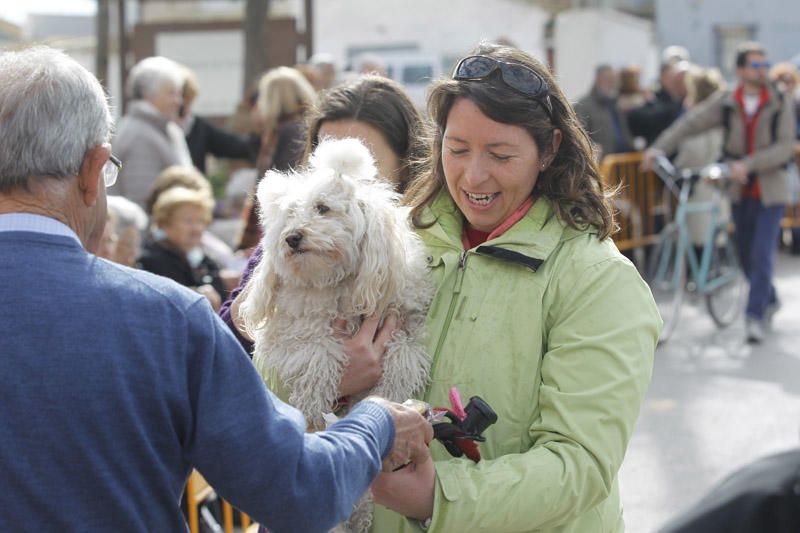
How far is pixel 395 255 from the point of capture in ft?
8.25

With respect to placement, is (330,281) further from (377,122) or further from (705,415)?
(705,415)

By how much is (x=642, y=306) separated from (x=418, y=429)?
54cm

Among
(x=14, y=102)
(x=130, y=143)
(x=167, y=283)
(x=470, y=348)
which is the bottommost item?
(x=130, y=143)

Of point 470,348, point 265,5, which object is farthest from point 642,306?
point 265,5

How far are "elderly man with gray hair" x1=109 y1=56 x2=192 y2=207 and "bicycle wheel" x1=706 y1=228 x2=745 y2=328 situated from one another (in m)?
4.81

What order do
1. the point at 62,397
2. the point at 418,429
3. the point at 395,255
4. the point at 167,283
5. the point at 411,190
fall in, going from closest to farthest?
the point at 62,397 → the point at 167,283 → the point at 418,429 → the point at 395,255 → the point at 411,190

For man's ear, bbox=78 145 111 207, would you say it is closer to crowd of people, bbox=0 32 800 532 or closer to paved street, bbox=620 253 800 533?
crowd of people, bbox=0 32 800 532

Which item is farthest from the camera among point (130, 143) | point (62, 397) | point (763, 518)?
point (130, 143)

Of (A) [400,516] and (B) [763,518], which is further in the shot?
(A) [400,516]

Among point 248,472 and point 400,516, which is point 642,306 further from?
point 248,472

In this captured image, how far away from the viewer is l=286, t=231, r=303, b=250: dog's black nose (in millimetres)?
2507

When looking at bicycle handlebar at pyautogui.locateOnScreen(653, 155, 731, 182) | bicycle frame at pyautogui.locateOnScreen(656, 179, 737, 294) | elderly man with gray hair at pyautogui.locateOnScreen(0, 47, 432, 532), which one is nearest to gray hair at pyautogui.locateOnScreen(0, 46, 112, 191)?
elderly man with gray hair at pyautogui.locateOnScreen(0, 47, 432, 532)

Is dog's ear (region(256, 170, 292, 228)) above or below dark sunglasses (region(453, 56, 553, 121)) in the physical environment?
below

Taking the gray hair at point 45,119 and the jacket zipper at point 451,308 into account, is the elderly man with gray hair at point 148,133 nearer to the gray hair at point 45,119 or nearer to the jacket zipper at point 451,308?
the jacket zipper at point 451,308
